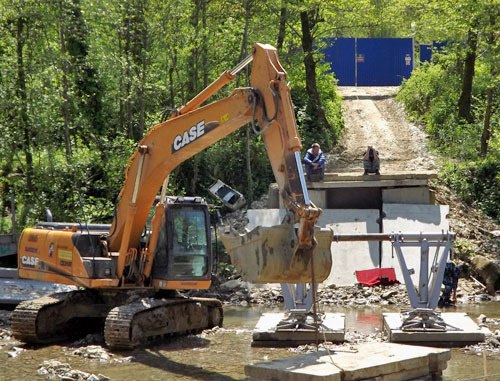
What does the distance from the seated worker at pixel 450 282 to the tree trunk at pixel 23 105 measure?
38.2 ft

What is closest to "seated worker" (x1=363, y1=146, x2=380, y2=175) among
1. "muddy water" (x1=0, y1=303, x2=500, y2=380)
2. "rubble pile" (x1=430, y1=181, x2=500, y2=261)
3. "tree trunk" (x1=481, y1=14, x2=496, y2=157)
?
"rubble pile" (x1=430, y1=181, x2=500, y2=261)

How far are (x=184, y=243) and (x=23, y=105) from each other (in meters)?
10.4

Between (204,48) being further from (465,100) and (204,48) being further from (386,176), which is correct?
(465,100)

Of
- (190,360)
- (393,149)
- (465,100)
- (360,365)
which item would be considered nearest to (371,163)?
(393,149)

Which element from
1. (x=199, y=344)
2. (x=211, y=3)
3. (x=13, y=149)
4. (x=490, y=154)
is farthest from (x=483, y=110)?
(x=199, y=344)

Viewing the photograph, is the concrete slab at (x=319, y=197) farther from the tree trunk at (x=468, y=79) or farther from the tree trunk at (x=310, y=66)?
the tree trunk at (x=468, y=79)

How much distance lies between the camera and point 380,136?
29031mm

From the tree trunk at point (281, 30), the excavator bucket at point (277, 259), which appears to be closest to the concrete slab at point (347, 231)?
the tree trunk at point (281, 30)

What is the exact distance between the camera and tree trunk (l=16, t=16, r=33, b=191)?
2192 centimetres

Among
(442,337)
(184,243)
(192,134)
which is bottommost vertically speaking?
(442,337)

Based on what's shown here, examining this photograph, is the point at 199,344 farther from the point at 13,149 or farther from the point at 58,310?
the point at 13,149

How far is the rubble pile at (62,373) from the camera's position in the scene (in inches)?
413

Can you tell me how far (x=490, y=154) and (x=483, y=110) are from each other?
4.29m

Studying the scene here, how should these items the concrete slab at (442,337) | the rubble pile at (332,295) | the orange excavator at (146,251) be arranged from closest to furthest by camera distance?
the orange excavator at (146,251)
the concrete slab at (442,337)
the rubble pile at (332,295)
